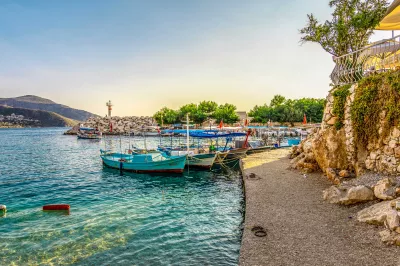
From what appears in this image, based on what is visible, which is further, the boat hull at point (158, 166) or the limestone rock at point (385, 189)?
the boat hull at point (158, 166)

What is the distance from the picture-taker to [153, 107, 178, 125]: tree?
95375mm

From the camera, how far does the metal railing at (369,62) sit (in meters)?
11.6

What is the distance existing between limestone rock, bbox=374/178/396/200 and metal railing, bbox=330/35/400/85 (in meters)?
5.52

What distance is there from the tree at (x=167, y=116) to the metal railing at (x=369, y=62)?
3260 inches

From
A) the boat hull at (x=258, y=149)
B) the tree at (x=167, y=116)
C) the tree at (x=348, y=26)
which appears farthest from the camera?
the tree at (x=167, y=116)

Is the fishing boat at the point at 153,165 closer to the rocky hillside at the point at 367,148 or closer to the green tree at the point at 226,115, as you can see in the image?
the rocky hillside at the point at 367,148

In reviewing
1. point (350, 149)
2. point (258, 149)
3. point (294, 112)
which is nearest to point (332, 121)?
point (350, 149)

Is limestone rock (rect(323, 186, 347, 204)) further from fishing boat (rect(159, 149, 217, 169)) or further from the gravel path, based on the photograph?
fishing boat (rect(159, 149, 217, 169))

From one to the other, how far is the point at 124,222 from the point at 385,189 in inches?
392

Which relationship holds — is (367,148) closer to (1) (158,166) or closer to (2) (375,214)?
(2) (375,214)

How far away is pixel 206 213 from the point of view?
39.4 feet

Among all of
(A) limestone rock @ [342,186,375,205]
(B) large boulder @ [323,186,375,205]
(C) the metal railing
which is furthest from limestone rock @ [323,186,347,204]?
(C) the metal railing

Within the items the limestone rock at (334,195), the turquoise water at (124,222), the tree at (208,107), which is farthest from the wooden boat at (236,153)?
the tree at (208,107)

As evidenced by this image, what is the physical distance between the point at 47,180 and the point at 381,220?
22.2 meters
